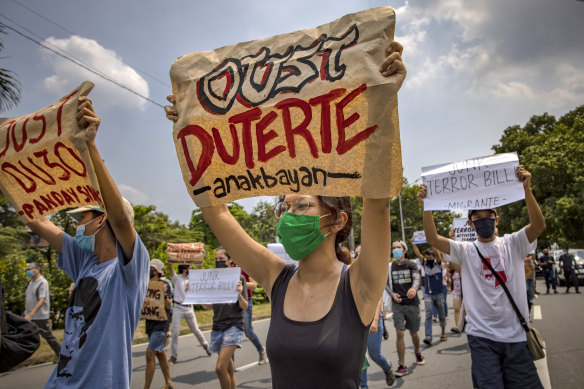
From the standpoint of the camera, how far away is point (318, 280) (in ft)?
6.73

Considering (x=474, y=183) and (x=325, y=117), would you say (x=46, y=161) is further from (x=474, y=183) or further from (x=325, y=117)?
(x=474, y=183)

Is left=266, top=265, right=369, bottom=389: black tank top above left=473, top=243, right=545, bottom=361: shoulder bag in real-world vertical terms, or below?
above

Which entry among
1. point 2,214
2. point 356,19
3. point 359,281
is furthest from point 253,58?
point 2,214

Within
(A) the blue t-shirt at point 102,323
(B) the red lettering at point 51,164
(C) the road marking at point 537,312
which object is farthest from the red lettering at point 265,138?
(C) the road marking at point 537,312

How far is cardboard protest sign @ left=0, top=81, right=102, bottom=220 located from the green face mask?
110 centimetres

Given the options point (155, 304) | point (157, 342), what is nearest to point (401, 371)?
point (157, 342)

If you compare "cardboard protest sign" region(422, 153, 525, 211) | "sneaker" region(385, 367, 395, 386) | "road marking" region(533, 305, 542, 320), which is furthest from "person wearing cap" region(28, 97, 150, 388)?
"road marking" region(533, 305, 542, 320)

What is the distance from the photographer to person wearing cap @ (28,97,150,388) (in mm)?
2391

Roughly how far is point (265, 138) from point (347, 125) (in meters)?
0.42

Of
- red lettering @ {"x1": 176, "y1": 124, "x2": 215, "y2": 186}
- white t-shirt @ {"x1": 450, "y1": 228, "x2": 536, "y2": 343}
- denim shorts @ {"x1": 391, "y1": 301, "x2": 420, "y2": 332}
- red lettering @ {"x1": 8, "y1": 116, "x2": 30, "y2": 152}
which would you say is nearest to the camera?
red lettering @ {"x1": 176, "y1": 124, "x2": 215, "y2": 186}

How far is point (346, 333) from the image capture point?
178 centimetres

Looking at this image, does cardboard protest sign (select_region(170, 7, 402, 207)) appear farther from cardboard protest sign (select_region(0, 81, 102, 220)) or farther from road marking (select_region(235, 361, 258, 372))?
road marking (select_region(235, 361, 258, 372))

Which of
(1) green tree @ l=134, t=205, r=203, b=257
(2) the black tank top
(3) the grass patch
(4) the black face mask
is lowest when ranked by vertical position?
(3) the grass patch

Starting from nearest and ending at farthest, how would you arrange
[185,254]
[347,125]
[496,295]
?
[347,125], [496,295], [185,254]
